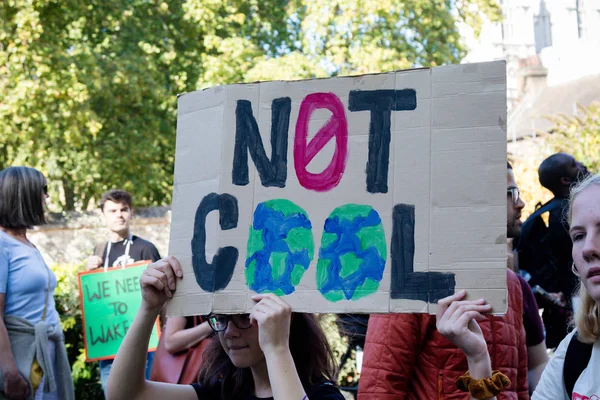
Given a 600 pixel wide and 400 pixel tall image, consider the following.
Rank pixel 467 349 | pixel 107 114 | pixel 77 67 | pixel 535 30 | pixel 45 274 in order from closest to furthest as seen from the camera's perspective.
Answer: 1. pixel 467 349
2. pixel 45 274
3. pixel 77 67
4. pixel 107 114
5. pixel 535 30

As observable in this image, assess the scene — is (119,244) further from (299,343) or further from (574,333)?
(574,333)

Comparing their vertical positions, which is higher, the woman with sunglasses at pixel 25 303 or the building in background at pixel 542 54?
the building in background at pixel 542 54

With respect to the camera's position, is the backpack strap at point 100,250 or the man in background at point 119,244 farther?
the backpack strap at point 100,250

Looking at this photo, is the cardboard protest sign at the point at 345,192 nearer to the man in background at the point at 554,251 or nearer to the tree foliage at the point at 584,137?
the man in background at the point at 554,251

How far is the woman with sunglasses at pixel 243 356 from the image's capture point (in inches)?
92.7

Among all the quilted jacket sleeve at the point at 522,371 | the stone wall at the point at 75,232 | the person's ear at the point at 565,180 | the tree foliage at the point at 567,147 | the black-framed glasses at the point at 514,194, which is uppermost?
the tree foliage at the point at 567,147

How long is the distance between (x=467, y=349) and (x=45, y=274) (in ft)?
9.47

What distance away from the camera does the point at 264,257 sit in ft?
8.13

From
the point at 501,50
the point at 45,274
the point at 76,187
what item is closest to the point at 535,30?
the point at 501,50

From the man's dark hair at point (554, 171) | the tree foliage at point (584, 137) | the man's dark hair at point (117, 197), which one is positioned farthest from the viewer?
the tree foliage at point (584, 137)

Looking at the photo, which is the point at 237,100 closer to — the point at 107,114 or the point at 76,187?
the point at 107,114

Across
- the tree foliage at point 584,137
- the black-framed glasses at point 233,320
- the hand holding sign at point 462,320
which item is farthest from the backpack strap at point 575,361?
the tree foliage at point 584,137

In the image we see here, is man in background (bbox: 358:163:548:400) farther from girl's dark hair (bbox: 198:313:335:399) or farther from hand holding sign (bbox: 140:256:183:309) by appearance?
hand holding sign (bbox: 140:256:183:309)

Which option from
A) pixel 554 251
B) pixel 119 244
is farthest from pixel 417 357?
pixel 119 244
